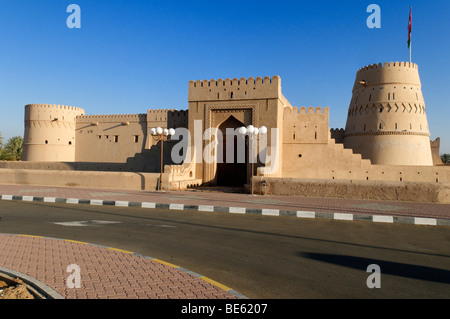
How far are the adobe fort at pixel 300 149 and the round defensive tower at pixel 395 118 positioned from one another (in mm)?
66

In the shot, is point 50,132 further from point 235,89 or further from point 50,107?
point 235,89

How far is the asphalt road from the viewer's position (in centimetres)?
377

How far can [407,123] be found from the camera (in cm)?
2286

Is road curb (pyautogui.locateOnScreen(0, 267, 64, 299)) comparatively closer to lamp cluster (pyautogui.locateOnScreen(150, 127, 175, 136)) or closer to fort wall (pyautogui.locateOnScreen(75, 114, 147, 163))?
lamp cluster (pyautogui.locateOnScreen(150, 127, 175, 136))

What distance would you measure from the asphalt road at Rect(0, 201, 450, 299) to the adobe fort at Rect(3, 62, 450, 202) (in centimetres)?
511

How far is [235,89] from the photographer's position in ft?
61.1

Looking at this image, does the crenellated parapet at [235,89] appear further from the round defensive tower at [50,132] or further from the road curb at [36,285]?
the round defensive tower at [50,132]

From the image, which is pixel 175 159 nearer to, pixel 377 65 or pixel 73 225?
pixel 73 225

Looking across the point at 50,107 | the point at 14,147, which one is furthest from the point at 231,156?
the point at 14,147

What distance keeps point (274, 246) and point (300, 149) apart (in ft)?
49.7

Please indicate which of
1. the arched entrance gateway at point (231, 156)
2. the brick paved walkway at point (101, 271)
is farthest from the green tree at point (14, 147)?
the brick paved walkway at point (101, 271)

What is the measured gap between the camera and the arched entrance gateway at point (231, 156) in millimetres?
19828

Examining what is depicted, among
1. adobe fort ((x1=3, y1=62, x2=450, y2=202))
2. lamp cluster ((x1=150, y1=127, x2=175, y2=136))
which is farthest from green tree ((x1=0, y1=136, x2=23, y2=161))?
lamp cluster ((x1=150, y1=127, x2=175, y2=136))
